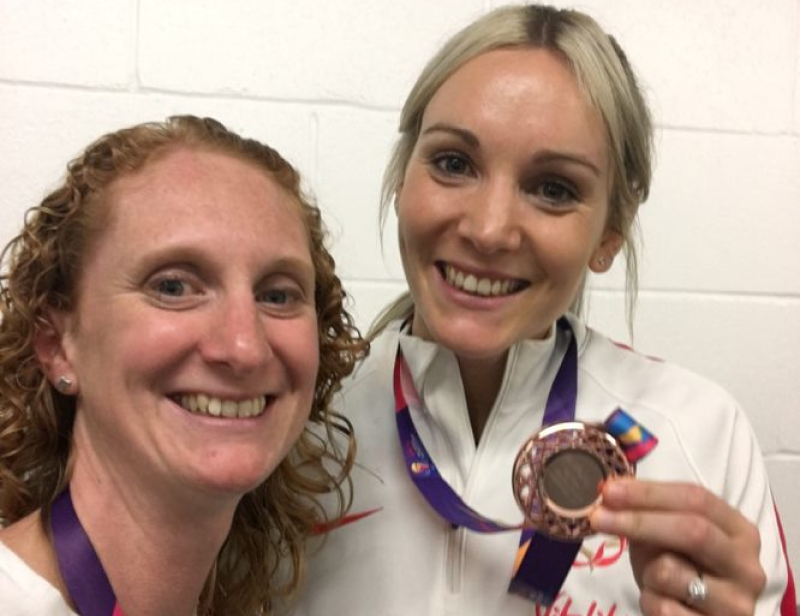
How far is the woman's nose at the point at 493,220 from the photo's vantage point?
107 cm

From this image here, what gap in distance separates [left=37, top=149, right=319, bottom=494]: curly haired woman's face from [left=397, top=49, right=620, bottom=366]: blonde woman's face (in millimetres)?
286

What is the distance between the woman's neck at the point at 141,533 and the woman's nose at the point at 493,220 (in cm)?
48

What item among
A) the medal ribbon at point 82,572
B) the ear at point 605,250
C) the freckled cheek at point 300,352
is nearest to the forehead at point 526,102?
the ear at point 605,250

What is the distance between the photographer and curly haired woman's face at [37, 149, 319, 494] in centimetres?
85

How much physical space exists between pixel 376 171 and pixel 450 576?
0.83 meters

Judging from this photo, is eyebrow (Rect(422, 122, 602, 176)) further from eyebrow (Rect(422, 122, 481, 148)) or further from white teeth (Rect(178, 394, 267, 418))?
white teeth (Rect(178, 394, 267, 418))

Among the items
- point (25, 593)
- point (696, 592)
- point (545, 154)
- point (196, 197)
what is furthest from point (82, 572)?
point (545, 154)

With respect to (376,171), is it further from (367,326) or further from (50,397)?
(50,397)

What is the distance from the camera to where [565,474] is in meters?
0.88

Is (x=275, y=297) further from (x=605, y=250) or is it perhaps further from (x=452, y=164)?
(x=605, y=250)

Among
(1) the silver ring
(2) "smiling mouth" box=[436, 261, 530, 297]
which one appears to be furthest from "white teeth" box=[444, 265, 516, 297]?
(1) the silver ring

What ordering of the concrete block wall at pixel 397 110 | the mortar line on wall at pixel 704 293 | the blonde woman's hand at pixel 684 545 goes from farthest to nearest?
the mortar line on wall at pixel 704 293, the concrete block wall at pixel 397 110, the blonde woman's hand at pixel 684 545

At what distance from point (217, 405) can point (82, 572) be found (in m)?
0.24

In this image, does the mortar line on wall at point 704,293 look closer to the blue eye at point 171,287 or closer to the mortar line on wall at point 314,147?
the mortar line on wall at point 314,147
